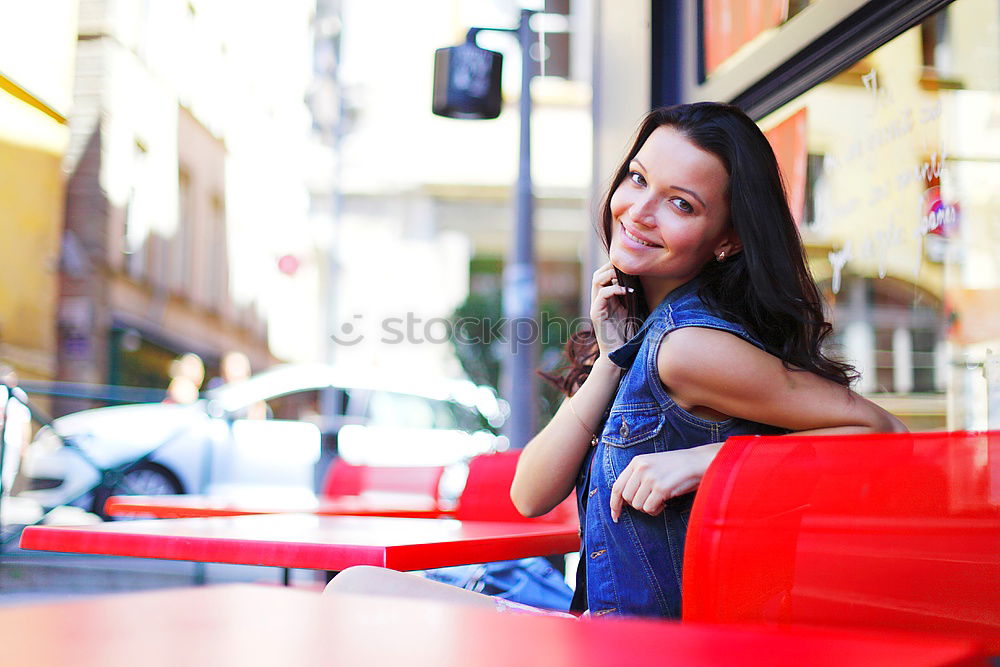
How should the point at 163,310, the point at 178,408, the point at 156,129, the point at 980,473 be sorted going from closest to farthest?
the point at 980,473
the point at 178,408
the point at 156,129
the point at 163,310

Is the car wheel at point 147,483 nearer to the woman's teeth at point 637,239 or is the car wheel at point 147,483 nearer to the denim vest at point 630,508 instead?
the woman's teeth at point 637,239

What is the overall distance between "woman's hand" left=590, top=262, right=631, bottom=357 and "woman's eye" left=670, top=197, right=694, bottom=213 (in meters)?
0.20

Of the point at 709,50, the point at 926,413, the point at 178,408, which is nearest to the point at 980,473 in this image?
the point at 926,413

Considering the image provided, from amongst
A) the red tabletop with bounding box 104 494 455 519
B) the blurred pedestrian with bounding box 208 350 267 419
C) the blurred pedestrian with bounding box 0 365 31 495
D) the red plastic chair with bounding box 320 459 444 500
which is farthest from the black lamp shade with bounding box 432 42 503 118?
the blurred pedestrian with bounding box 208 350 267 419

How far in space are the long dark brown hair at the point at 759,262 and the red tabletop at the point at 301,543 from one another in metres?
0.50

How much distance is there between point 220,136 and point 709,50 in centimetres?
1618

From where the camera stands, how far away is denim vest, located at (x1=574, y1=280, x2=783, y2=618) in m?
1.54

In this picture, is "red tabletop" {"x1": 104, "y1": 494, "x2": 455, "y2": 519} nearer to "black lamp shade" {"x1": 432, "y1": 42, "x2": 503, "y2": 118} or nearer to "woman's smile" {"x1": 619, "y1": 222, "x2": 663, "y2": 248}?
"woman's smile" {"x1": 619, "y1": 222, "x2": 663, "y2": 248}

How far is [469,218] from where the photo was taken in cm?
2472

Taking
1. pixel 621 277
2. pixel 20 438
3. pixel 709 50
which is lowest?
pixel 20 438

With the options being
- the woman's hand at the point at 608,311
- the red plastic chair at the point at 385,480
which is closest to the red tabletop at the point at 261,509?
the red plastic chair at the point at 385,480

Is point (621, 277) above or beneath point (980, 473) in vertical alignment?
above

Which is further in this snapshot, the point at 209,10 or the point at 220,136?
the point at 220,136

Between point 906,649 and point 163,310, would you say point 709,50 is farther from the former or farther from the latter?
point 163,310
